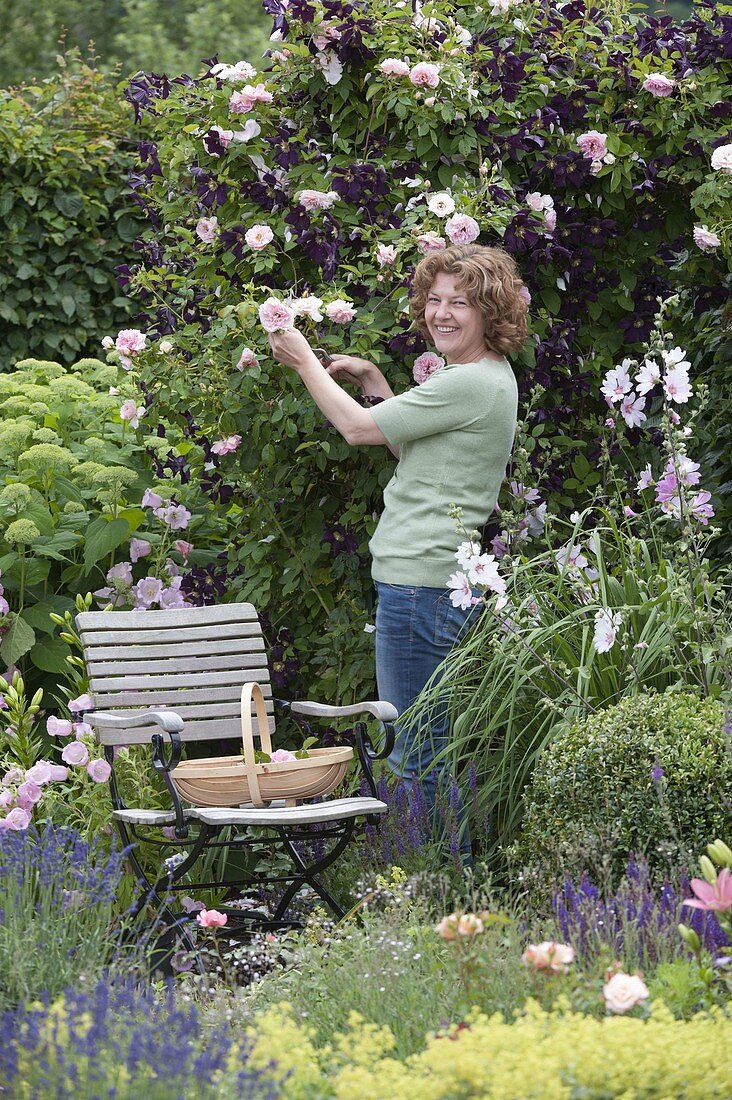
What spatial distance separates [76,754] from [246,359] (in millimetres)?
1265

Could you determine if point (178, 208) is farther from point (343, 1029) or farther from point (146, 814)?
point (343, 1029)

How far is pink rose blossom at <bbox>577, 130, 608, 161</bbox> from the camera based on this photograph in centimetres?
454

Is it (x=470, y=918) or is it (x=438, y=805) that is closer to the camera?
(x=470, y=918)

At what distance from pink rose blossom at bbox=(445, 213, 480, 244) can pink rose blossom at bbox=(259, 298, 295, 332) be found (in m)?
0.61

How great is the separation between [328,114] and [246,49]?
14103 millimetres

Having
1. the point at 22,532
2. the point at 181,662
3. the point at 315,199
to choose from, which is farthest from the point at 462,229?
the point at 22,532

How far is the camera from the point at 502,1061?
208 cm

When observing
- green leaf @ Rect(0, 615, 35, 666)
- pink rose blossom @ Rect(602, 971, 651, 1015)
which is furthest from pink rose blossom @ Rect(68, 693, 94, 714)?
pink rose blossom @ Rect(602, 971, 651, 1015)

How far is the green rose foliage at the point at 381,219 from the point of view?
4.33 m

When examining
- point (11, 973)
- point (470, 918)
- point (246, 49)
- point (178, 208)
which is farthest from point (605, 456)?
point (246, 49)

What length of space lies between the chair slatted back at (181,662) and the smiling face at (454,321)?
108cm

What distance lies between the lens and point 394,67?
165 inches

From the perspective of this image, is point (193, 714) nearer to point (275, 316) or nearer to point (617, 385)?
point (275, 316)

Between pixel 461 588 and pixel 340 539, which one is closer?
pixel 461 588
